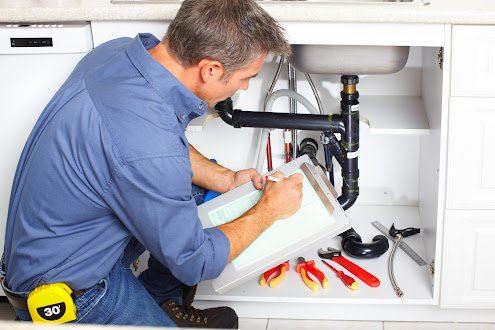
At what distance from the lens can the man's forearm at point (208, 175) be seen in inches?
79.7

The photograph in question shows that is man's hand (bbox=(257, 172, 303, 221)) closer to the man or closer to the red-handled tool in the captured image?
the man

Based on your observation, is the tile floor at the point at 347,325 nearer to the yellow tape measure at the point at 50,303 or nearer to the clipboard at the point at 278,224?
the clipboard at the point at 278,224

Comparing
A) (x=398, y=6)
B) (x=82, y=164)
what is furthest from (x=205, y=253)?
(x=398, y=6)

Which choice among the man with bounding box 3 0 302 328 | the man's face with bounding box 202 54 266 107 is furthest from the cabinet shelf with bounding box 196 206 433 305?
the man's face with bounding box 202 54 266 107

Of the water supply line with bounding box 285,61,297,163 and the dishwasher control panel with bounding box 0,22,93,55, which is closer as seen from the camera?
the dishwasher control panel with bounding box 0,22,93,55

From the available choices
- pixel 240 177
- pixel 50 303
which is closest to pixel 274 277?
pixel 240 177

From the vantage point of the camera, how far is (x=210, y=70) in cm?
157

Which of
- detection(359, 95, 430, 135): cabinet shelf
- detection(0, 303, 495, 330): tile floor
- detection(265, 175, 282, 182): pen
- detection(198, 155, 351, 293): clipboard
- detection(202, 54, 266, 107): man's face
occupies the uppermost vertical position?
detection(202, 54, 266, 107): man's face

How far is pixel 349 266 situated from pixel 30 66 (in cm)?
108

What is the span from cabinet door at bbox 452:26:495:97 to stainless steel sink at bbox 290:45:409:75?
171mm

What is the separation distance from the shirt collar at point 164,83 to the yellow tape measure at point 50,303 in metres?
0.45

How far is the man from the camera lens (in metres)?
1.48

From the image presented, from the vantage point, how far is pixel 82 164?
1.50 meters

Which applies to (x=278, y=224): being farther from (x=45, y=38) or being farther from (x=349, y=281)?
(x=45, y=38)
